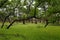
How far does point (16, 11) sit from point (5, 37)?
11.7 feet

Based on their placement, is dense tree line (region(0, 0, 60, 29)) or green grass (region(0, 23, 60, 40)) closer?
dense tree line (region(0, 0, 60, 29))

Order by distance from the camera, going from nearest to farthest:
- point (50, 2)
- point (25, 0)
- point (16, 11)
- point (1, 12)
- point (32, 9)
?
1. point (50, 2)
2. point (32, 9)
3. point (25, 0)
4. point (16, 11)
5. point (1, 12)

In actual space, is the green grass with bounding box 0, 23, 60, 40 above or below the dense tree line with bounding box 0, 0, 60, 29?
below

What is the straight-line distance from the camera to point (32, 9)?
70.7 feet

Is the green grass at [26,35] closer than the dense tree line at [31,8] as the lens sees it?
No

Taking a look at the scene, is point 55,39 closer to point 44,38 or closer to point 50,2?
point 44,38

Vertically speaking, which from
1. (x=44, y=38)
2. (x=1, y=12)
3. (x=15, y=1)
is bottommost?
(x=44, y=38)

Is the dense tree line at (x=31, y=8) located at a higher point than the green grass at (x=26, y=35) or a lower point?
higher

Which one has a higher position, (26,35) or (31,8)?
(31,8)

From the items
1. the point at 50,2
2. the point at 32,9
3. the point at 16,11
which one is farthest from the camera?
the point at 16,11

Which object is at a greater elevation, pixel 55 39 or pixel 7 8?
pixel 7 8

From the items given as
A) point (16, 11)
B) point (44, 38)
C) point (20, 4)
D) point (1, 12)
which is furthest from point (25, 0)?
point (44, 38)

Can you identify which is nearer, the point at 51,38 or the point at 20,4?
the point at 20,4

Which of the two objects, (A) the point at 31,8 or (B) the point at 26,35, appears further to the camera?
(B) the point at 26,35
